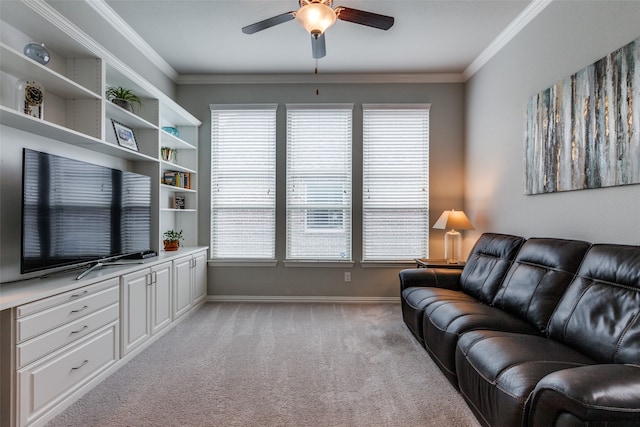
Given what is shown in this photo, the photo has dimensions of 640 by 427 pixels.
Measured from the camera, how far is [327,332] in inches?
121

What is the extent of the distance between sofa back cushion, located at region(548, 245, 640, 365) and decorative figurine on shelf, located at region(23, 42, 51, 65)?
3.71m

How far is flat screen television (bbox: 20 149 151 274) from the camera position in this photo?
6.12ft

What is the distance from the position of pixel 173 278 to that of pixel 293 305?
151cm

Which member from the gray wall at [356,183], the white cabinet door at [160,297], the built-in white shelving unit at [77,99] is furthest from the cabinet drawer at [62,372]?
the gray wall at [356,183]

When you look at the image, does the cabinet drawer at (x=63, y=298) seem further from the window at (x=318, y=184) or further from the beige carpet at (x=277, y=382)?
Answer: the window at (x=318, y=184)

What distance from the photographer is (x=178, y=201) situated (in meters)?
3.96

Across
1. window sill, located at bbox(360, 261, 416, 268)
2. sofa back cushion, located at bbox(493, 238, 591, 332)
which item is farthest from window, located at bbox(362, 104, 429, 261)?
sofa back cushion, located at bbox(493, 238, 591, 332)

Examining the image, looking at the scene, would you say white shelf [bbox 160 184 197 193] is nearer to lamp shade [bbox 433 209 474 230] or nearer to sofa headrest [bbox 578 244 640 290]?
lamp shade [bbox 433 209 474 230]

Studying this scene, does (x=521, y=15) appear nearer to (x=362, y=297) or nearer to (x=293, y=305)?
(x=362, y=297)

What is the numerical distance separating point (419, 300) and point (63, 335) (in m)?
2.56

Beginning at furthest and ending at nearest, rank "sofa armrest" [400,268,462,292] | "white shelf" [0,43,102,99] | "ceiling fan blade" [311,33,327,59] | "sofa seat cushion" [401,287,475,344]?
"sofa armrest" [400,268,462,292] < "sofa seat cushion" [401,287,475,344] < "ceiling fan blade" [311,33,327,59] < "white shelf" [0,43,102,99]

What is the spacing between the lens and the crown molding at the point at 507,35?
263cm

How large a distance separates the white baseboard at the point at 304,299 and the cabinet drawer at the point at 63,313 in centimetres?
184

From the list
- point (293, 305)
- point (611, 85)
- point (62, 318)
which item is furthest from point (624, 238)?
point (62, 318)
